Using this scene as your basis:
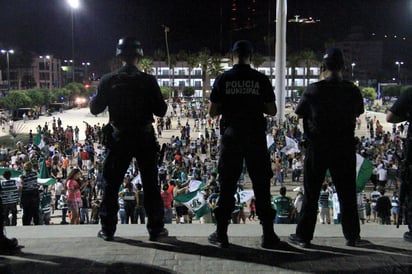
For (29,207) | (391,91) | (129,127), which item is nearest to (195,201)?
(29,207)

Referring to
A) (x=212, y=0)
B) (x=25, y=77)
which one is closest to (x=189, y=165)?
(x=25, y=77)

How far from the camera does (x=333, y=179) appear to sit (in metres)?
4.44

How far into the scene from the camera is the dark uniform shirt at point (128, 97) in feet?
14.5

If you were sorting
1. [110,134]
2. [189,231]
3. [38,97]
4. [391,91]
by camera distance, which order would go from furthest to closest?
1. [391,91]
2. [38,97]
3. [189,231]
4. [110,134]

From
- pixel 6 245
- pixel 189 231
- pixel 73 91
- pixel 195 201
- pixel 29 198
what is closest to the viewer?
pixel 6 245

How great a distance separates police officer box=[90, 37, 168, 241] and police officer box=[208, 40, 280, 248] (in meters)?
0.60

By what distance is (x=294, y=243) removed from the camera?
4.48 meters

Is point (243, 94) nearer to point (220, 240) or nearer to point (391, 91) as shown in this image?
point (220, 240)

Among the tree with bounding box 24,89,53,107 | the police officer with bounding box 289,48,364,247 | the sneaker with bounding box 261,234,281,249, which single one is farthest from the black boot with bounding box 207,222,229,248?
the tree with bounding box 24,89,53,107

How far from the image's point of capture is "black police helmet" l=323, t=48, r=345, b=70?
14.2ft

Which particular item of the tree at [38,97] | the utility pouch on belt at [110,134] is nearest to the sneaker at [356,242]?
the utility pouch on belt at [110,134]

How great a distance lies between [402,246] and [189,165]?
50.3ft

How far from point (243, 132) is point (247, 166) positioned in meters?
0.32

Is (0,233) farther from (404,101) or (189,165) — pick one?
(189,165)
